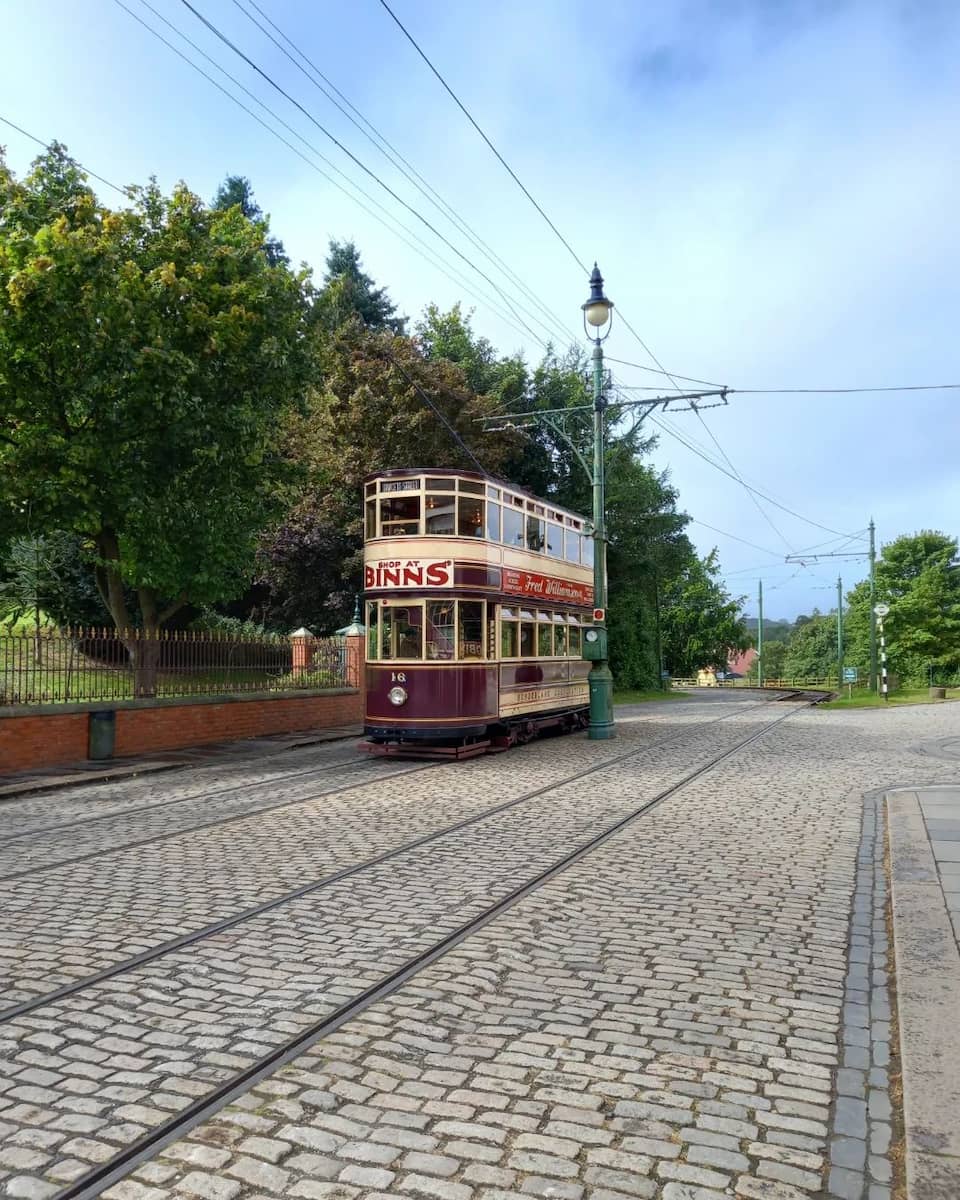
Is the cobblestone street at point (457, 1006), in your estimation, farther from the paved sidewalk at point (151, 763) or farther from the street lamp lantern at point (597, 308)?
the street lamp lantern at point (597, 308)

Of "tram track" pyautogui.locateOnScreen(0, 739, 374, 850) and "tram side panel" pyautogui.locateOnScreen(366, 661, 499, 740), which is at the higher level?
"tram side panel" pyautogui.locateOnScreen(366, 661, 499, 740)

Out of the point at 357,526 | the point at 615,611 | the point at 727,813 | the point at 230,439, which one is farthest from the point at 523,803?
the point at 615,611

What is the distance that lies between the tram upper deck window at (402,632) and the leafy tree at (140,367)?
4.01 m

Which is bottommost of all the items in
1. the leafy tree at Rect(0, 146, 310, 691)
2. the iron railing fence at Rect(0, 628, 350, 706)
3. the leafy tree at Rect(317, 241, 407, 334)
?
the iron railing fence at Rect(0, 628, 350, 706)

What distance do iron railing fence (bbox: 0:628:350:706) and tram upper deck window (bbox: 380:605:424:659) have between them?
13.6ft

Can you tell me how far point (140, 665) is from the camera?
17000mm

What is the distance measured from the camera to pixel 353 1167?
3.24 meters

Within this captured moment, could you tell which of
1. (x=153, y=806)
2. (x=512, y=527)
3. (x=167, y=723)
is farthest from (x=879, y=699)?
(x=153, y=806)

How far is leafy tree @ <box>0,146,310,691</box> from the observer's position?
589 inches

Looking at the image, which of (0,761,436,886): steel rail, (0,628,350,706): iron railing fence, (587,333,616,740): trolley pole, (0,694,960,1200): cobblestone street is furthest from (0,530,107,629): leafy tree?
(0,694,960,1200): cobblestone street

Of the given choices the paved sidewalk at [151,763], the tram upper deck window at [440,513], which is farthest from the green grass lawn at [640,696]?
the tram upper deck window at [440,513]

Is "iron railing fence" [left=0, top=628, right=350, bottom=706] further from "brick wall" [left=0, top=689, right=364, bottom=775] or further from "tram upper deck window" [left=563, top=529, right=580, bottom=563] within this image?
"tram upper deck window" [left=563, top=529, right=580, bottom=563]

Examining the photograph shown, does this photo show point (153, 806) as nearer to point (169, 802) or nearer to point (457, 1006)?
point (169, 802)

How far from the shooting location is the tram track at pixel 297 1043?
325 cm
